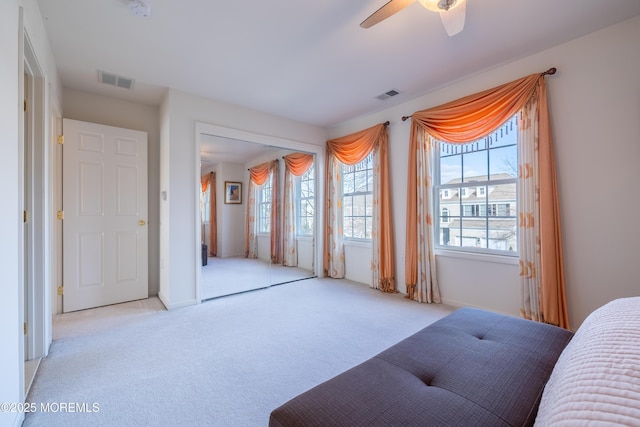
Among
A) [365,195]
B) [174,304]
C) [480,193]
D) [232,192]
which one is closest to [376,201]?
[365,195]

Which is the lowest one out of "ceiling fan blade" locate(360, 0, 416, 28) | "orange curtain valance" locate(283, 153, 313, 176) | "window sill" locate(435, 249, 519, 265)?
"window sill" locate(435, 249, 519, 265)

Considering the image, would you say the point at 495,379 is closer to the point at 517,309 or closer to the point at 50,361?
the point at 517,309

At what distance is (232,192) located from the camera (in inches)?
161

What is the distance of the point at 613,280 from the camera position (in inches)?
87.6

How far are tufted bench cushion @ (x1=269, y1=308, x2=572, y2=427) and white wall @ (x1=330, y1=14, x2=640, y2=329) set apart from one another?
1.42 meters

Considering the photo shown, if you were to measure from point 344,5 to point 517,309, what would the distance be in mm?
3184

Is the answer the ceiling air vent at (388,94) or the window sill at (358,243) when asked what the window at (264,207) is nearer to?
the window sill at (358,243)

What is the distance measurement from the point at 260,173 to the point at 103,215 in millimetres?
2090

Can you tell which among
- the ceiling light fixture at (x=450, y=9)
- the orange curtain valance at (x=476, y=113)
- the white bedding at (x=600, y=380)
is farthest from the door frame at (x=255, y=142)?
the white bedding at (x=600, y=380)

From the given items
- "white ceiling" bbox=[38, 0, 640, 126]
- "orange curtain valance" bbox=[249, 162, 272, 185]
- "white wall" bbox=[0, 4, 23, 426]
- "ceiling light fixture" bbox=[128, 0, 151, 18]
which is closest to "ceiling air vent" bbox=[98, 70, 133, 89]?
"white ceiling" bbox=[38, 0, 640, 126]

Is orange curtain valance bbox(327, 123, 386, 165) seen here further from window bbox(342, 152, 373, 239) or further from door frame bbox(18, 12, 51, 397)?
door frame bbox(18, 12, 51, 397)

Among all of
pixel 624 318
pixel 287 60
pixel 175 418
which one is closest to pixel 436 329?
pixel 624 318

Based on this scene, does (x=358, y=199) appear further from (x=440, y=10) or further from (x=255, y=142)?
(x=440, y=10)

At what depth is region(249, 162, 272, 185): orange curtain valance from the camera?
4238 millimetres
